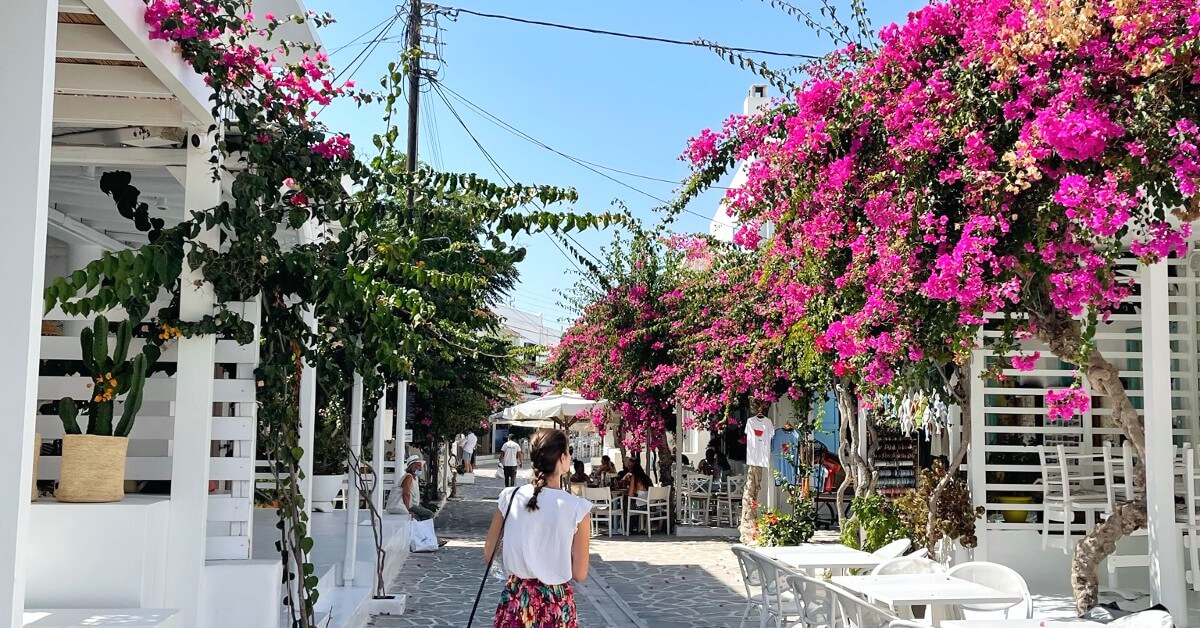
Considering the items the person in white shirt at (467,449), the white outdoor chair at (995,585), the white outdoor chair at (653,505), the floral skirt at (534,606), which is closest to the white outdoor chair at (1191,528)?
the white outdoor chair at (995,585)

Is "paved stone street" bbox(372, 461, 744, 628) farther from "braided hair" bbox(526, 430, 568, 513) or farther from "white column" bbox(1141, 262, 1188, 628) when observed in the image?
"braided hair" bbox(526, 430, 568, 513)

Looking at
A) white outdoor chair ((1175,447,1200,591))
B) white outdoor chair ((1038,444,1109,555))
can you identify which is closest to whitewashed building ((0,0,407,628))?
white outdoor chair ((1175,447,1200,591))

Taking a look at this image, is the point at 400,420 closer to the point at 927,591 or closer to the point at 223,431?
the point at 223,431

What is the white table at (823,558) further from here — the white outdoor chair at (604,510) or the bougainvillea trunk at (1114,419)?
the white outdoor chair at (604,510)

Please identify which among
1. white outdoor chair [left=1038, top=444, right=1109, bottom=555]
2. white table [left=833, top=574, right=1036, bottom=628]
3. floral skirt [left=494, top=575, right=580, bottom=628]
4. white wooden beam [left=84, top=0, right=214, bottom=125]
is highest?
white wooden beam [left=84, top=0, right=214, bottom=125]

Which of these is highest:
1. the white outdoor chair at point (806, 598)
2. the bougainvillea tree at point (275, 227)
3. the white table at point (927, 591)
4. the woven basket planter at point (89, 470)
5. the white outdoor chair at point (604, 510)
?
the bougainvillea tree at point (275, 227)

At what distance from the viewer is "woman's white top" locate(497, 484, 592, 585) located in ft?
16.1

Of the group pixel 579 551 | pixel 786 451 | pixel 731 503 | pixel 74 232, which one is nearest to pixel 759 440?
pixel 786 451

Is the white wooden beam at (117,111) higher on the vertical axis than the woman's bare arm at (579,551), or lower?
higher

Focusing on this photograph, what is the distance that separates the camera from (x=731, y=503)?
714 inches

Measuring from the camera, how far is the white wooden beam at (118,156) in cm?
573

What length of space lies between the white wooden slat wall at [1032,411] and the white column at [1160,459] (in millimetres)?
1517

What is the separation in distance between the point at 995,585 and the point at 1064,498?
2794mm

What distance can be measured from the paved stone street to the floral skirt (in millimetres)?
4830
